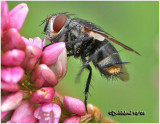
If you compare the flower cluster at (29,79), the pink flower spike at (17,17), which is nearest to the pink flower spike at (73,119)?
the flower cluster at (29,79)

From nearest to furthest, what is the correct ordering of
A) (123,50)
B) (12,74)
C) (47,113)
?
1. (12,74)
2. (47,113)
3. (123,50)

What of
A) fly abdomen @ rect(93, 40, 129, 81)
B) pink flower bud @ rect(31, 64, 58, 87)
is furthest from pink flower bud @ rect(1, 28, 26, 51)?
fly abdomen @ rect(93, 40, 129, 81)

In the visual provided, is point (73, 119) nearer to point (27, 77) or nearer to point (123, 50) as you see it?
point (27, 77)

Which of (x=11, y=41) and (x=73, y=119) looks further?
(x=73, y=119)

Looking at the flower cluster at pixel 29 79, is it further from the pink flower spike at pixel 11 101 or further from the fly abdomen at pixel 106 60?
the fly abdomen at pixel 106 60

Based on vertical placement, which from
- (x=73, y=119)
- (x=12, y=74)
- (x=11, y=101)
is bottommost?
(x=73, y=119)

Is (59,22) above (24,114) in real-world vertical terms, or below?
above

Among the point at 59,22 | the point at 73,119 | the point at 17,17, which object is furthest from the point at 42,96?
the point at 59,22
